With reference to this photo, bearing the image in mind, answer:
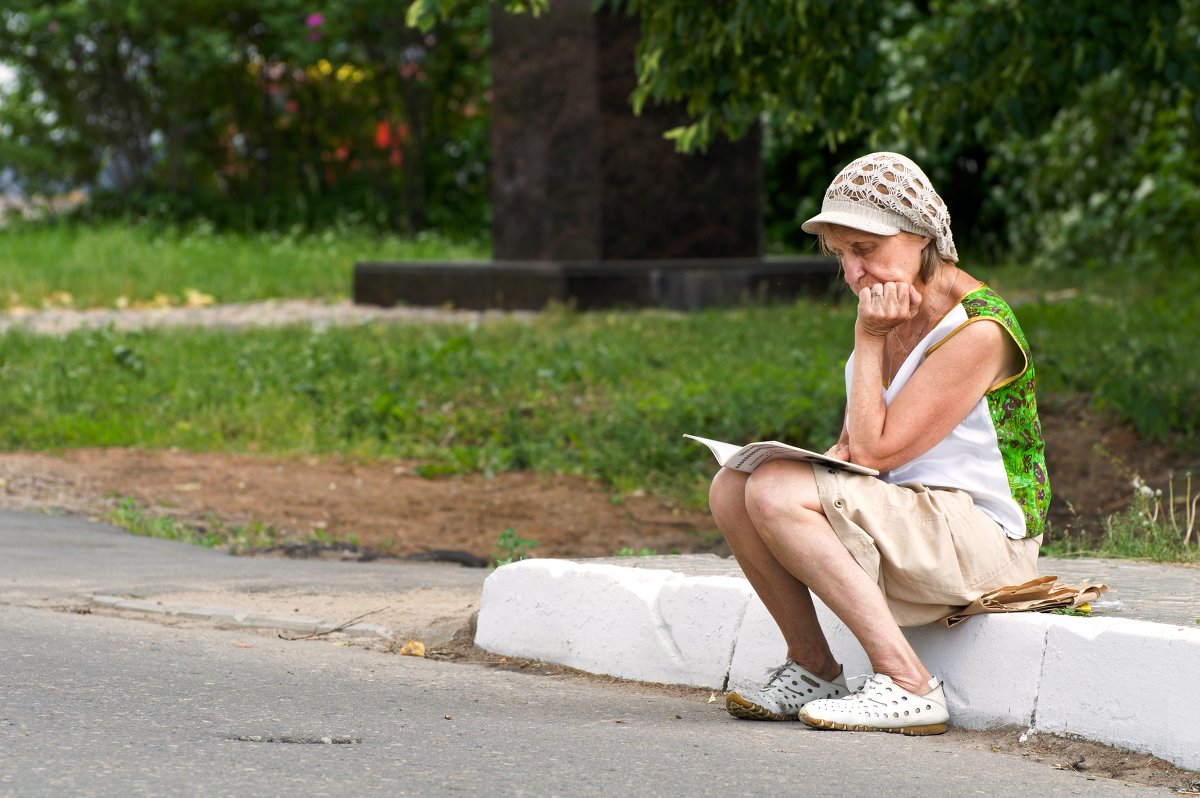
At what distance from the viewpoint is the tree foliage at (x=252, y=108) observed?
19.8 m

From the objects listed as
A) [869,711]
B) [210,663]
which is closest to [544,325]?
[210,663]

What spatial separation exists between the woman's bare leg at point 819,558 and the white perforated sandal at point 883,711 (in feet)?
0.10

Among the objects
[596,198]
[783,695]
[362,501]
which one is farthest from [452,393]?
[783,695]

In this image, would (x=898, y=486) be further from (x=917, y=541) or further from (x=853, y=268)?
(x=853, y=268)

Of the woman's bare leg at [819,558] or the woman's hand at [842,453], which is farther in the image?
the woman's hand at [842,453]

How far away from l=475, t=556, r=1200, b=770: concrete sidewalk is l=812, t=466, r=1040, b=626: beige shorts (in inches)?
5.4

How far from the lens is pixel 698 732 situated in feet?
13.0

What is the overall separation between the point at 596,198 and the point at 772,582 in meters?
9.40

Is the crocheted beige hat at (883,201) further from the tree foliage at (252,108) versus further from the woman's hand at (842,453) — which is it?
the tree foliage at (252,108)

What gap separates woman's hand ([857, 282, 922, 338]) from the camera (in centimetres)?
390

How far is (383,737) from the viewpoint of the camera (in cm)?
381

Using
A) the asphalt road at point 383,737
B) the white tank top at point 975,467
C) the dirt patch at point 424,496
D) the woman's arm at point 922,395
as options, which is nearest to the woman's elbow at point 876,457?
the woman's arm at point 922,395

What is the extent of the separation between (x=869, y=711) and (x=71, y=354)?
796cm

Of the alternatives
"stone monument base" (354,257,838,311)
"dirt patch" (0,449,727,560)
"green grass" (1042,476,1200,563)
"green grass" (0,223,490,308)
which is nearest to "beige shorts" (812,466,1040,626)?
"green grass" (1042,476,1200,563)
